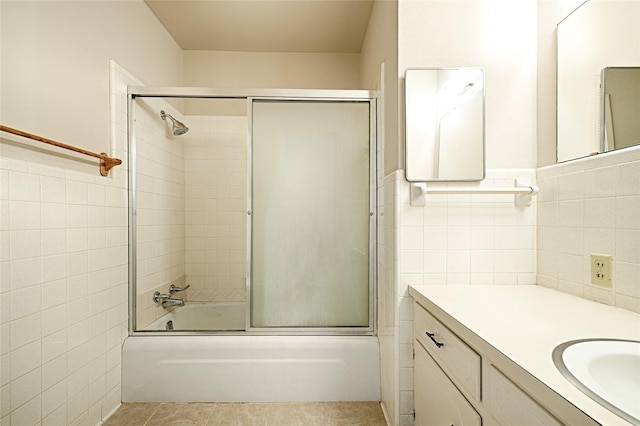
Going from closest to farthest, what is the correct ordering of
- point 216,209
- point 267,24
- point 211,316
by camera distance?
point 267,24
point 211,316
point 216,209

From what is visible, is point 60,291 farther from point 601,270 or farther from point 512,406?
point 601,270

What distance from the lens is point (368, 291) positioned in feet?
7.02

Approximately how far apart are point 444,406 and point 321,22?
2.62m

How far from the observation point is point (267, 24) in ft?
8.77

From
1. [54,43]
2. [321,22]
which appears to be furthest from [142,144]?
[321,22]

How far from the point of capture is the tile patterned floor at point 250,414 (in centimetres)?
181

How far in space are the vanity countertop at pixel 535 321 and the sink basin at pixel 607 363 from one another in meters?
0.03

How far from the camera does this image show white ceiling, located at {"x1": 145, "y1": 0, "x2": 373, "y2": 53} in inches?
95.3

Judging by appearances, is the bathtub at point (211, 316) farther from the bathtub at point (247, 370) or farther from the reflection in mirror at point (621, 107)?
the reflection in mirror at point (621, 107)

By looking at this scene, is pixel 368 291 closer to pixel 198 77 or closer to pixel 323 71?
pixel 323 71

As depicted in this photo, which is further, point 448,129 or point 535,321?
point 448,129

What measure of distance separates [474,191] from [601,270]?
54 cm

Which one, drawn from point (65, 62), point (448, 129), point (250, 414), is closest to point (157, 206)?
point (65, 62)

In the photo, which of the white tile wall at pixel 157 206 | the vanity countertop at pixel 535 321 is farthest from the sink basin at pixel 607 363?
the white tile wall at pixel 157 206
